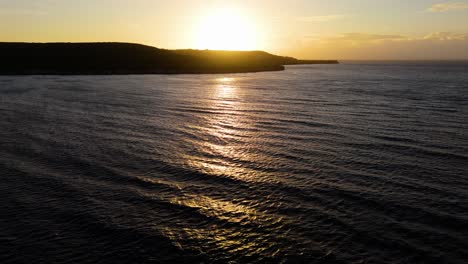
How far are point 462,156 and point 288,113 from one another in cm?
2802

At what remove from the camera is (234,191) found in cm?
2503

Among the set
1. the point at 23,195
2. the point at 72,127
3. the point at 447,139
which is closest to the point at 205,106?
the point at 72,127

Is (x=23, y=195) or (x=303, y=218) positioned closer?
(x=303, y=218)

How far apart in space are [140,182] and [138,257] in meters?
10.0

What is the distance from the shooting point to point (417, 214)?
21.2 meters

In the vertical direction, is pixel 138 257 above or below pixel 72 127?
below

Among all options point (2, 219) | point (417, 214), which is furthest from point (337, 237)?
point (2, 219)

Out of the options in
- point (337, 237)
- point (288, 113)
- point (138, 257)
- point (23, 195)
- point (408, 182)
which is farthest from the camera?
point (288, 113)

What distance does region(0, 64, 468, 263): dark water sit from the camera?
17.9 meters

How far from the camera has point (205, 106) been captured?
6712 centimetres

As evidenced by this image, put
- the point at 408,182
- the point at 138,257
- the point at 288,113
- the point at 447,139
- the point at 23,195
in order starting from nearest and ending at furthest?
the point at 138,257 → the point at 23,195 → the point at 408,182 → the point at 447,139 → the point at 288,113

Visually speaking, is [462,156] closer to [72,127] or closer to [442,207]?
[442,207]

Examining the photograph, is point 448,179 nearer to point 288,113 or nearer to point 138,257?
point 138,257

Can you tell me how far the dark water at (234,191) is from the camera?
17.9 metres
